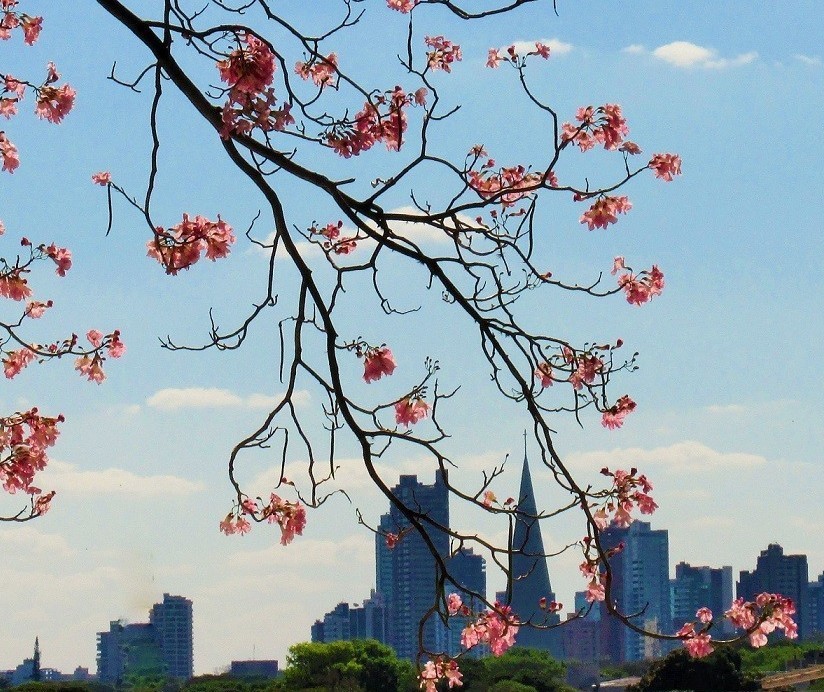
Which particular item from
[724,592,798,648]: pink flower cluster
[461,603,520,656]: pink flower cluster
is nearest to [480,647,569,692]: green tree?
[461,603,520,656]: pink flower cluster

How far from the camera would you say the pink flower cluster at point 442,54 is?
724 centimetres

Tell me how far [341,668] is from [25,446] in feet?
263

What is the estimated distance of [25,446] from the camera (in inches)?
288

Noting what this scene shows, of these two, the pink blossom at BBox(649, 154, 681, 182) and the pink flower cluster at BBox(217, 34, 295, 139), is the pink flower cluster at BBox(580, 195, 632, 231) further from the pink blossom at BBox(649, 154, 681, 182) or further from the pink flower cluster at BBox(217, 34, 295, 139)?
the pink flower cluster at BBox(217, 34, 295, 139)

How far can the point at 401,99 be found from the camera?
6121mm

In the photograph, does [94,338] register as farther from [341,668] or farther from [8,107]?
[341,668]

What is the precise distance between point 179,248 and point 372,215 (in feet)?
3.84

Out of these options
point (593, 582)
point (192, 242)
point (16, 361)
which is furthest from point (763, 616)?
point (16, 361)

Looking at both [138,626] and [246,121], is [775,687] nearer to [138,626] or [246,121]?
[246,121]

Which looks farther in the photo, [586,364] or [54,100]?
[54,100]

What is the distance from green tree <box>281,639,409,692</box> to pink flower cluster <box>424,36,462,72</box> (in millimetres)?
78510

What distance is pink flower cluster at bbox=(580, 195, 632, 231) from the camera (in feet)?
21.1

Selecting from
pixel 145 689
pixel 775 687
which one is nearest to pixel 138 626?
pixel 145 689

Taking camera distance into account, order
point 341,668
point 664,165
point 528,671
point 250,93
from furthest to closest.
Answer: point 528,671 → point 341,668 → point 664,165 → point 250,93
